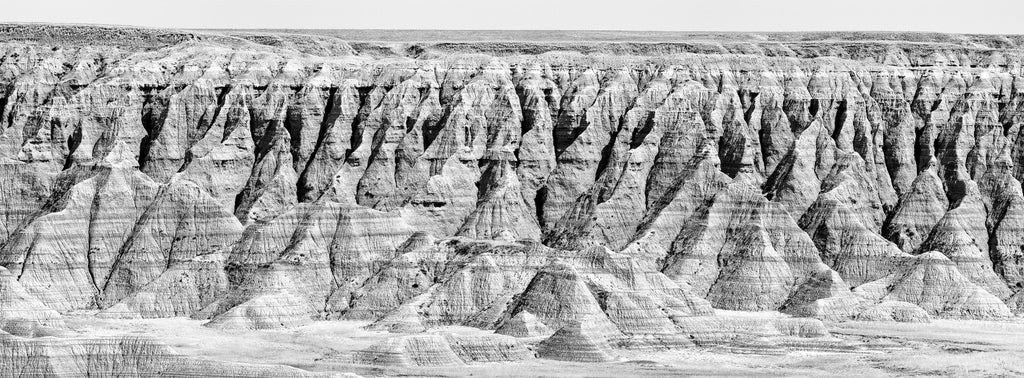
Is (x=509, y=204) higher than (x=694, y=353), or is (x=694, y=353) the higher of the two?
(x=509, y=204)

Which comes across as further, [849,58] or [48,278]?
[849,58]

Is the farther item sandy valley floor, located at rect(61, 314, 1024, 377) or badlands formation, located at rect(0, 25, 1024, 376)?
badlands formation, located at rect(0, 25, 1024, 376)

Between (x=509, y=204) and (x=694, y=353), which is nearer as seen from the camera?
(x=694, y=353)

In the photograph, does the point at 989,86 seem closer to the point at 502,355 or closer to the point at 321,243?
the point at 321,243

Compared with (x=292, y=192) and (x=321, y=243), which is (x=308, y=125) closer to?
(x=292, y=192)

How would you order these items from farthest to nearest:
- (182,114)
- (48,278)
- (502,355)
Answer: (182,114) → (48,278) → (502,355)

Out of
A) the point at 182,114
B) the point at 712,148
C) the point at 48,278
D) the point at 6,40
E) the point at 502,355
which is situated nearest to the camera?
the point at 502,355

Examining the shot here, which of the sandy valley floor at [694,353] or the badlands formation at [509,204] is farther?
the badlands formation at [509,204]

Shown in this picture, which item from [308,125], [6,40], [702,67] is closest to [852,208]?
[702,67]
